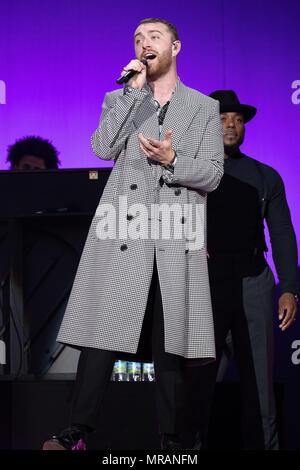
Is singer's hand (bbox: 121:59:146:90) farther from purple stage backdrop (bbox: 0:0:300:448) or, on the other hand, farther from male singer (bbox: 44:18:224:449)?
purple stage backdrop (bbox: 0:0:300:448)

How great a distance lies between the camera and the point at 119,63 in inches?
185

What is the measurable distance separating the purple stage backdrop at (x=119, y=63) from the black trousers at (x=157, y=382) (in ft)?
7.82

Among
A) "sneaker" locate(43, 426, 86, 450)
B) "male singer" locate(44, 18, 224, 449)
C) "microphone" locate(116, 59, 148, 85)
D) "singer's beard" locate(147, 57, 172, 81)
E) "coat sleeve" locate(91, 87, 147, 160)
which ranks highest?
"singer's beard" locate(147, 57, 172, 81)

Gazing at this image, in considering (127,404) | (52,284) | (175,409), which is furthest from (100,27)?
(175,409)

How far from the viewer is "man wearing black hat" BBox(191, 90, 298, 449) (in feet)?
9.64

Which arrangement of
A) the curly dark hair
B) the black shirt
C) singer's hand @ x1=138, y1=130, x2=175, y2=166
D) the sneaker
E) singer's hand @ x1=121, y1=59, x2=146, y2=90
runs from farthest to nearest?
1. the curly dark hair
2. the black shirt
3. singer's hand @ x1=121, y1=59, x2=146, y2=90
4. singer's hand @ x1=138, y1=130, x2=175, y2=166
5. the sneaker

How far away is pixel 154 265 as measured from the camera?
7.58 ft

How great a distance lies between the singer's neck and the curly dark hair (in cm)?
212

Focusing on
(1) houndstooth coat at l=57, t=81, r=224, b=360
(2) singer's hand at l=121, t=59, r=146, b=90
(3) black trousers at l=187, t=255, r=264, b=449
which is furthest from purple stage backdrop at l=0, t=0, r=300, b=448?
(2) singer's hand at l=121, t=59, r=146, b=90

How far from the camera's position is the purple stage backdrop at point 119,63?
455 centimetres

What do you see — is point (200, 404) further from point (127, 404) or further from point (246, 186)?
point (246, 186)

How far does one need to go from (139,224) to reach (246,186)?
0.98 m

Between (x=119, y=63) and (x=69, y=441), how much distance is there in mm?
3083

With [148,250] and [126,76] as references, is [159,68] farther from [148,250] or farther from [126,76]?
[148,250]
